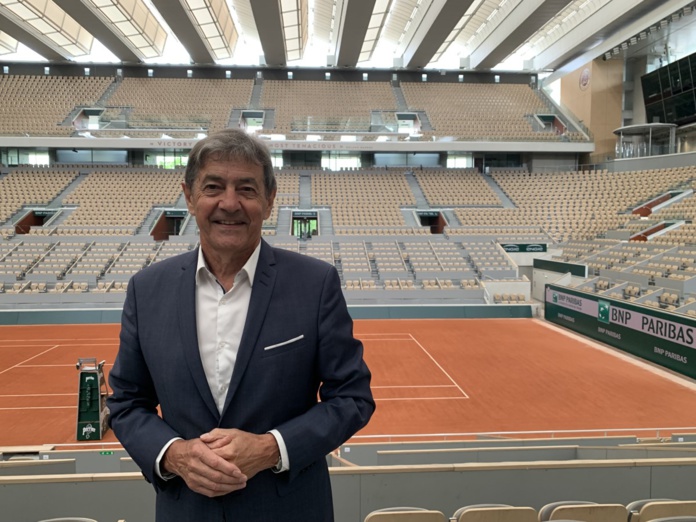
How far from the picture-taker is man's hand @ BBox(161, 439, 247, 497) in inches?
64.7

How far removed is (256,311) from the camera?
1.90 metres

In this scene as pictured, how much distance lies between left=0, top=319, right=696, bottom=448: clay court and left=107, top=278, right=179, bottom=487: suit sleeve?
226 inches

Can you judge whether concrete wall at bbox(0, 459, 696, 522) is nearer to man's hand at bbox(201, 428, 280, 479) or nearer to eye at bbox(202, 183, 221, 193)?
man's hand at bbox(201, 428, 280, 479)

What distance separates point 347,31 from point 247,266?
112ft

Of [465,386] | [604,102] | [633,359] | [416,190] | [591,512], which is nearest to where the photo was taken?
[591,512]

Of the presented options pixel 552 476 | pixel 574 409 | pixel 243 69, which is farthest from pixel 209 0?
pixel 552 476

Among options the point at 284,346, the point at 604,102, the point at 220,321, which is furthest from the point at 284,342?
the point at 604,102

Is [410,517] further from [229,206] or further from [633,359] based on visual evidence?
[633,359]

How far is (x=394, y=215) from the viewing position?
102ft

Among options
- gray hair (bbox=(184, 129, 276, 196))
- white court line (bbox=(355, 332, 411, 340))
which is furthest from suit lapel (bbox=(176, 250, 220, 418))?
white court line (bbox=(355, 332, 411, 340))

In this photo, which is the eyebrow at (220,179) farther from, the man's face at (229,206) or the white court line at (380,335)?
the white court line at (380,335)

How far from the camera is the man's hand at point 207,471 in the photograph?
5.39 feet

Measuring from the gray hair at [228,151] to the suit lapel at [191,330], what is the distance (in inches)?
15.0

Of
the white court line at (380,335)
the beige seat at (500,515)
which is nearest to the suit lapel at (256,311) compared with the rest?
the beige seat at (500,515)
